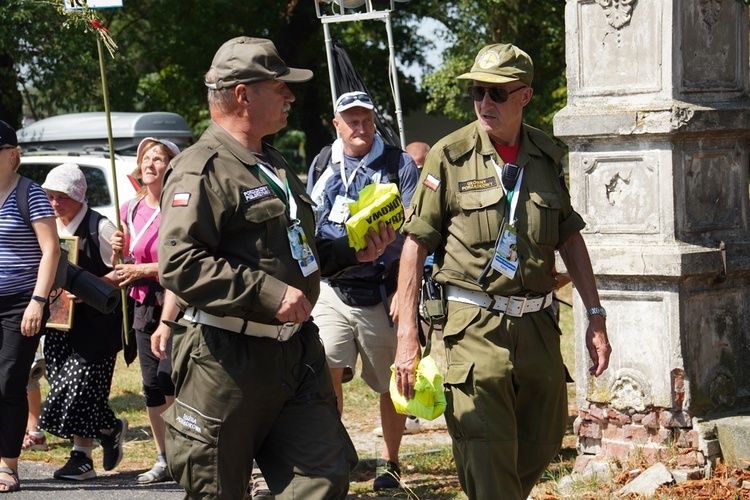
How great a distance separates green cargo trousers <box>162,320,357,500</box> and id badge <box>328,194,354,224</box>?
6.68 ft

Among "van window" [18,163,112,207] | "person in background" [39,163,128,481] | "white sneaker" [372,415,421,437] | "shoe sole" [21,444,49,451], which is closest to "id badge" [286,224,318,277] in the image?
"person in background" [39,163,128,481]

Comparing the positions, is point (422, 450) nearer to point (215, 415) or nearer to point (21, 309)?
point (21, 309)

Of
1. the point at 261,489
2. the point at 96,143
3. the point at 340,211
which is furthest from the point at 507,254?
the point at 96,143

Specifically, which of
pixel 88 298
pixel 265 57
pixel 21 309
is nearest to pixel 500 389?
pixel 265 57

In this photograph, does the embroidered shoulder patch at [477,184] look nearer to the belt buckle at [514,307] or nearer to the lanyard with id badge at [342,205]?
the belt buckle at [514,307]

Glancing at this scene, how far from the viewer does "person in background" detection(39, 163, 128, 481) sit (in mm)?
6945

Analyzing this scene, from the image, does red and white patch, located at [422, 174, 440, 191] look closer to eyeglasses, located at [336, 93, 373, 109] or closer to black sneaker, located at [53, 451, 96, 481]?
eyeglasses, located at [336, 93, 373, 109]

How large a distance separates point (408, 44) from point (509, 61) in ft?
77.1

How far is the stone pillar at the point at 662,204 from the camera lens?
18.7 ft

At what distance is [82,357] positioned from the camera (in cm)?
705

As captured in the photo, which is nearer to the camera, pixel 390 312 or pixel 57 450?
pixel 390 312

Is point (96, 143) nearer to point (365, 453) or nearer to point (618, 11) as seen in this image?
point (365, 453)

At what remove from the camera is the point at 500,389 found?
14.6 ft

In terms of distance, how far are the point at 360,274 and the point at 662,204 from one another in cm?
171
